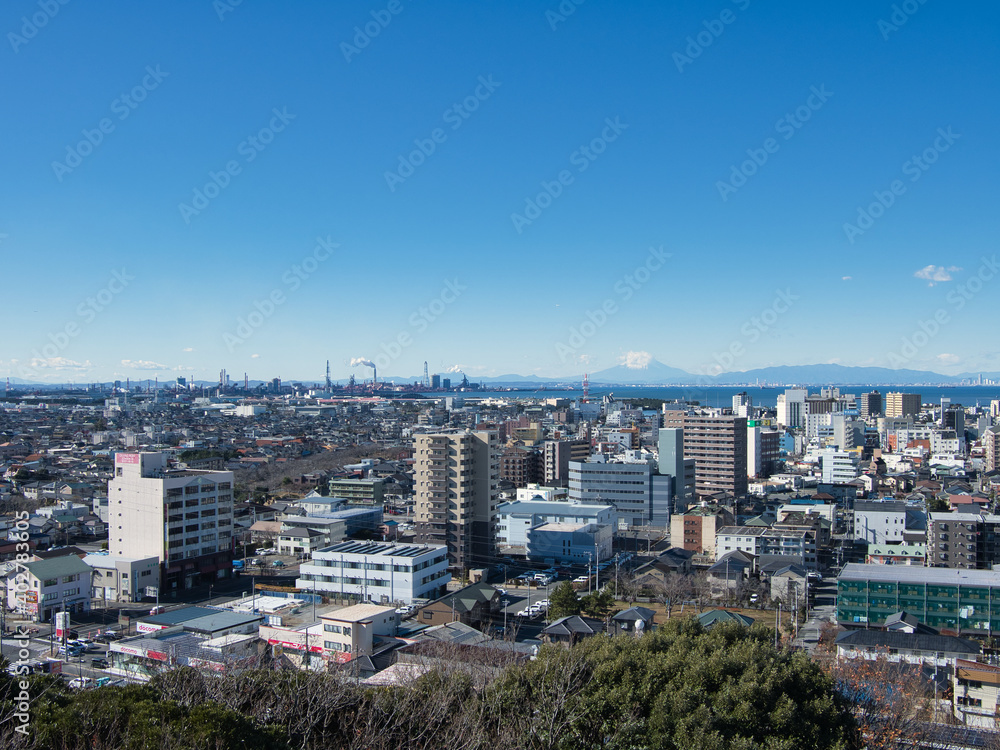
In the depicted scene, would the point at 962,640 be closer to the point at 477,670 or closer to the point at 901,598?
the point at 901,598

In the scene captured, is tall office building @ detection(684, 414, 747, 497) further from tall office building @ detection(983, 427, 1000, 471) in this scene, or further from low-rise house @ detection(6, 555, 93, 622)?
low-rise house @ detection(6, 555, 93, 622)

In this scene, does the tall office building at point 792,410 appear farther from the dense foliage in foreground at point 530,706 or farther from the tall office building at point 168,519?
the dense foliage in foreground at point 530,706

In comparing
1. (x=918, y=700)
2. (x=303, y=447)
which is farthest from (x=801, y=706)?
(x=303, y=447)

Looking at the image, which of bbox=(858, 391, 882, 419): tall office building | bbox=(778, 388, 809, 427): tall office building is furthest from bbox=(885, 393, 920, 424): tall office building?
bbox=(778, 388, 809, 427): tall office building

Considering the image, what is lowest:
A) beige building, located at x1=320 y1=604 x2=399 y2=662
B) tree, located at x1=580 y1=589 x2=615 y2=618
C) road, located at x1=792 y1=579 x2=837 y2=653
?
road, located at x1=792 y1=579 x2=837 y2=653

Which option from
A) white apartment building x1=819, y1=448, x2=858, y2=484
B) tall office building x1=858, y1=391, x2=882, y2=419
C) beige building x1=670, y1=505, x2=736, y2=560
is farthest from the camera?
tall office building x1=858, y1=391, x2=882, y2=419

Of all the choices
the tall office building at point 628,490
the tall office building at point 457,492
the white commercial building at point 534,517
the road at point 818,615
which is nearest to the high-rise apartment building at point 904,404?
the tall office building at point 628,490

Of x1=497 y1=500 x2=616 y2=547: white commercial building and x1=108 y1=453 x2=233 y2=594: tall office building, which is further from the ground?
x1=108 y1=453 x2=233 y2=594: tall office building
